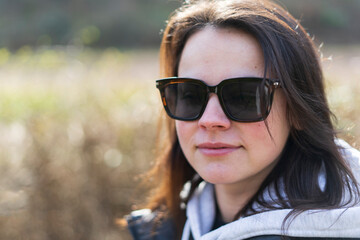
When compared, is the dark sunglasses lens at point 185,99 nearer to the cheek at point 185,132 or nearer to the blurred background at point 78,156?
the cheek at point 185,132

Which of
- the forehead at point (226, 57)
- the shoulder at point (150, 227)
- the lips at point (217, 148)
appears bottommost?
the shoulder at point (150, 227)

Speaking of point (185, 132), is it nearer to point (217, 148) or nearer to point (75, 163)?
point (217, 148)

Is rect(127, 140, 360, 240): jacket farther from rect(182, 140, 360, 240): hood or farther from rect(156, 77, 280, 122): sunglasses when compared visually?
rect(156, 77, 280, 122): sunglasses

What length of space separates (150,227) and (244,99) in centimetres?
97

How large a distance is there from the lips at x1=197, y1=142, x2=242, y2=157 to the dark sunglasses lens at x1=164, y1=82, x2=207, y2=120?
13cm

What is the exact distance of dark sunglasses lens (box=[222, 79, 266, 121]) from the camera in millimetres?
1486

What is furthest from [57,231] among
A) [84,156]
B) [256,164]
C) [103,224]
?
[256,164]

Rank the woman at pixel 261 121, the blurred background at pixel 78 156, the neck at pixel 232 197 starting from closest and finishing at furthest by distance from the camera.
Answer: the woman at pixel 261 121 → the neck at pixel 232 197 → the blurred background at pixel 78 156

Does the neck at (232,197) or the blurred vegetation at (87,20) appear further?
the blurred vegetation at (87,20)

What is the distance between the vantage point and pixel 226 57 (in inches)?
59.9

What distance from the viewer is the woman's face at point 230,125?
1514mm

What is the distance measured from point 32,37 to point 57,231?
22.8 m

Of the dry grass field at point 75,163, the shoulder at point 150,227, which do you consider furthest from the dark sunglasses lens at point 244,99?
the dry grass field at point 75,163

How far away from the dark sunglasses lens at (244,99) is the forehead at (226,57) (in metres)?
0.04
